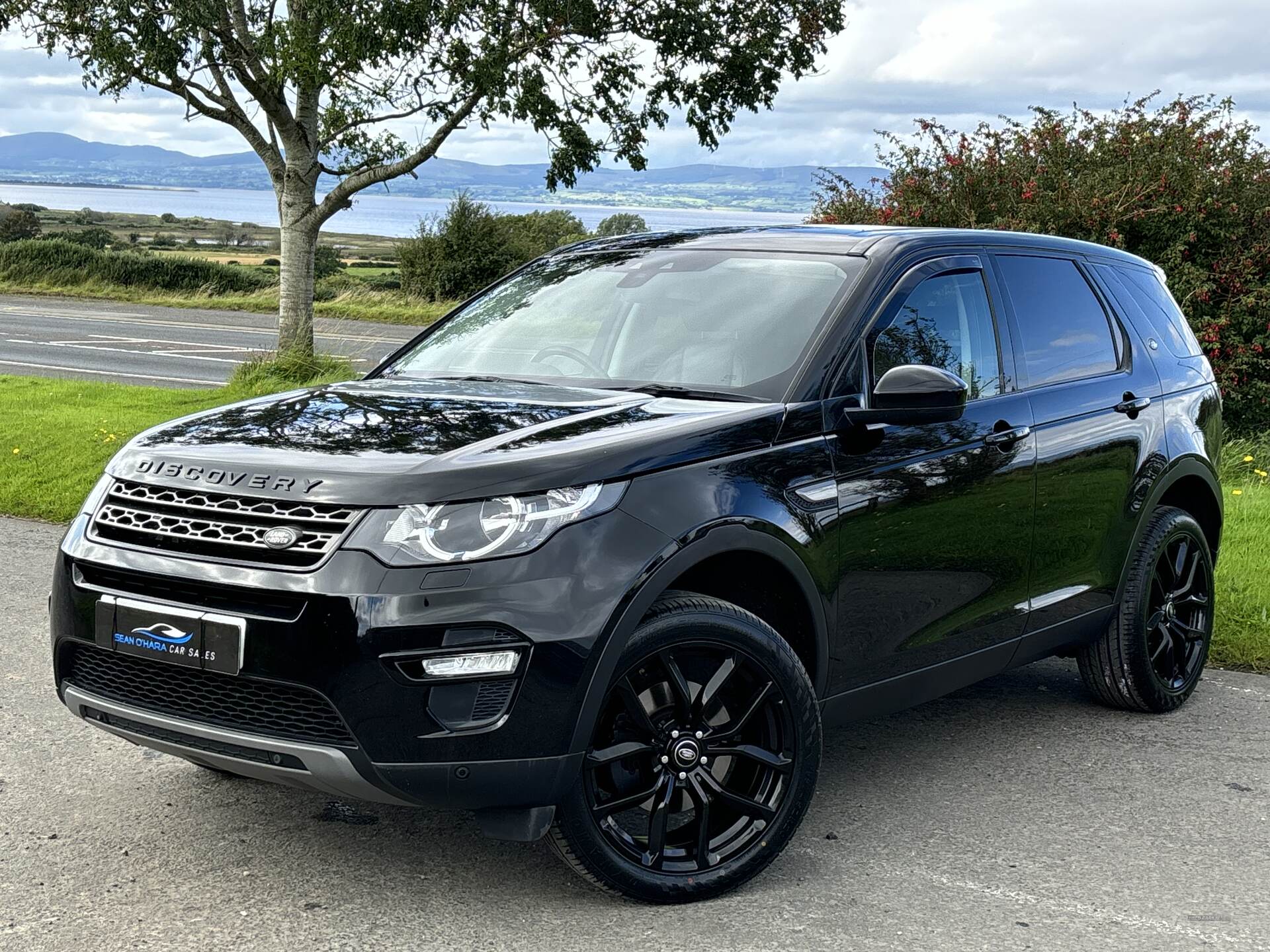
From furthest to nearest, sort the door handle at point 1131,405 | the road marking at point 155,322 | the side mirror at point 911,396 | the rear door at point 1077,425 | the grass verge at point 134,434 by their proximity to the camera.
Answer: the road marking at point 155,322 → the grass verge at point 134,434 → the door handle at point 1131,405 → the rear door at point 1077,425 → the side mirror at point 911,396

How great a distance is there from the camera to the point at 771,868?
3.95 m

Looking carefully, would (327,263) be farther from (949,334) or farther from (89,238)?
(949,334)

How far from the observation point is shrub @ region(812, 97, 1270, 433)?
13141mm

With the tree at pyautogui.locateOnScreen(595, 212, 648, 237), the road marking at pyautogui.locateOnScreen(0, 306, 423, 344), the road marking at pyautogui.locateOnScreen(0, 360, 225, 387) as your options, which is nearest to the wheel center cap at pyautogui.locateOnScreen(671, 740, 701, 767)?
the road marking at pyautogui.locateOnScreen(0, 360, 225, 387)

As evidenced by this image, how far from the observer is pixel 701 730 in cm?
369

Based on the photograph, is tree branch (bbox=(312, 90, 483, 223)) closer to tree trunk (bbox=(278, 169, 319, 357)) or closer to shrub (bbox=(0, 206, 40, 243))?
tree trunk (bbox=(278, 169, 319, 357))

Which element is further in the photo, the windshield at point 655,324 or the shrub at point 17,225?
the shrub at point 17,225

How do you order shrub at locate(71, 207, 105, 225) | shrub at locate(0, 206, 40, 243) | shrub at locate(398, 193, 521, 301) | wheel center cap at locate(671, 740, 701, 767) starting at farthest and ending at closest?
shrub at locate(71, 207, 105, 225), shrub at locate(0, 206, 40, 243), shrub at locate(398, 193, 521, 301), wheel center cap at locate(671, 740, 701, 767)

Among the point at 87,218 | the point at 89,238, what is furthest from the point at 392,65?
the point at 87,218

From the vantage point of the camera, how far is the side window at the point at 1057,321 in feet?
16.6

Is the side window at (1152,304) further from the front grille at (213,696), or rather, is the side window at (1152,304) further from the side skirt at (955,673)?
the front grille at (213,696)

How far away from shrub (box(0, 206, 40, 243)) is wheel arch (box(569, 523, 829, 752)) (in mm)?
49996

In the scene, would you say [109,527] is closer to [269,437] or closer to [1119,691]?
[269,437]

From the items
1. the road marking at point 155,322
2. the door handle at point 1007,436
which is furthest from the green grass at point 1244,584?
the road marking at point 155,322
